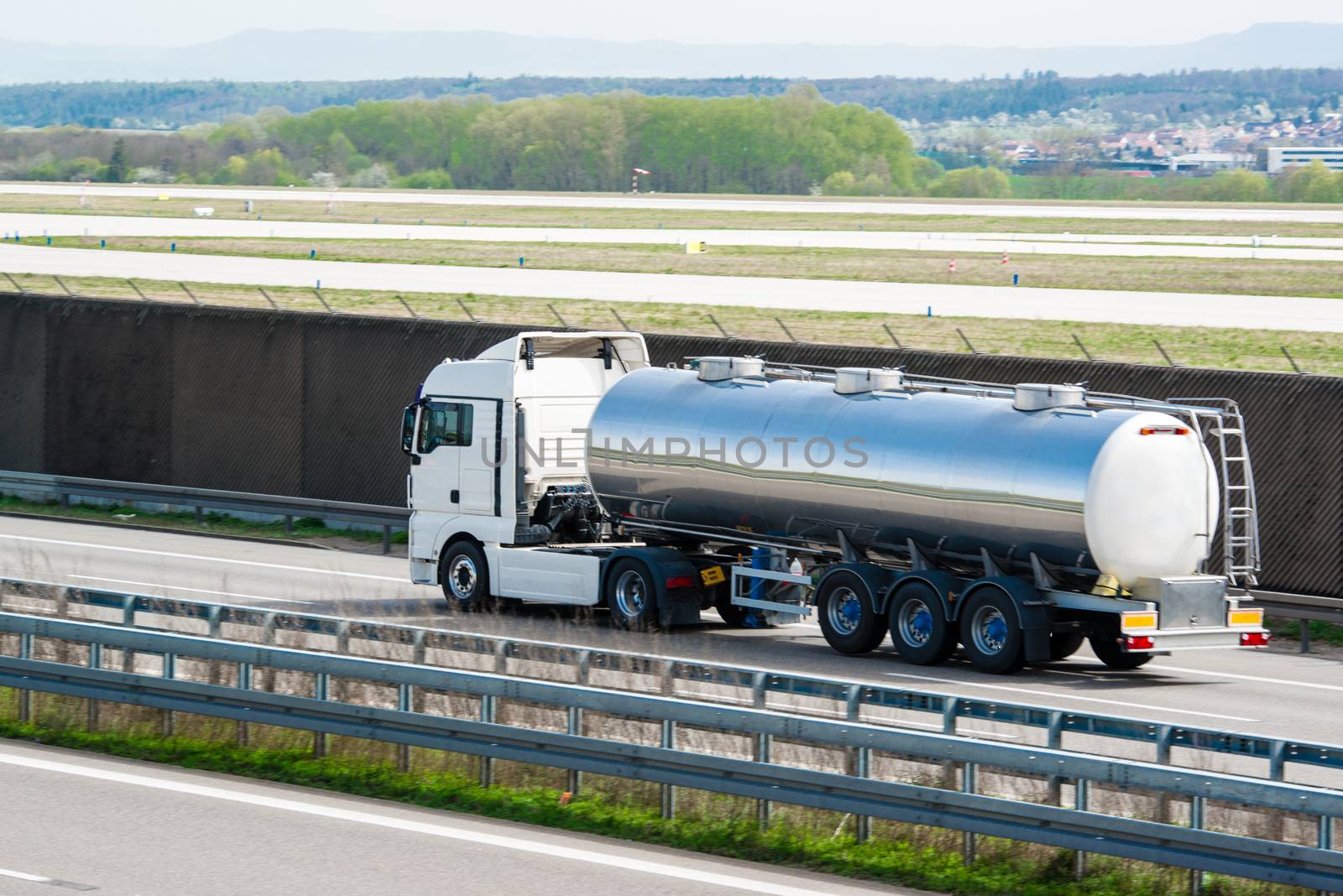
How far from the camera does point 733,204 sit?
121438 mm

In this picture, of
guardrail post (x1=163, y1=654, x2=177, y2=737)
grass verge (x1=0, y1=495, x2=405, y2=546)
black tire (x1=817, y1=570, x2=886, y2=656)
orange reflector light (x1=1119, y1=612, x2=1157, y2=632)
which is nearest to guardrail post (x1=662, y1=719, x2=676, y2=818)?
guardrail post (x1=163, y1=654, x2=177, y2=737)

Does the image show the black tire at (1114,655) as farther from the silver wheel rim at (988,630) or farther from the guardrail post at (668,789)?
the guardrail post at (668,789)

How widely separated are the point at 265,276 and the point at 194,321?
23.8 meters

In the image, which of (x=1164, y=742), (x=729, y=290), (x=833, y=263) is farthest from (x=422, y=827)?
(x=833, y=263)

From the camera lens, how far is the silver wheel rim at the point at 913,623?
1867cm

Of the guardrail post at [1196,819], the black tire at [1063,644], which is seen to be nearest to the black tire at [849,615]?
the black tire at [1063,644]

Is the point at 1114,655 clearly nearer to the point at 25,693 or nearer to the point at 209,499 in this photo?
the point at 25,693

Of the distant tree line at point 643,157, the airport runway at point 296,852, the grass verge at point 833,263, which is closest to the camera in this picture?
the airport runway at point 296,852

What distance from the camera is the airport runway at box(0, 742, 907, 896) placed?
10383 millimetres

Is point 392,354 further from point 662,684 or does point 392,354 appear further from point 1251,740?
point 1251,740

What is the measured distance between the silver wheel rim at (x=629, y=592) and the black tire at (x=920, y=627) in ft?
10.7

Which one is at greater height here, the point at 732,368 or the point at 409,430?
the point at 732,368

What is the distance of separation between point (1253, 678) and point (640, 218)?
275ft

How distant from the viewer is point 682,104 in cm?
19750
